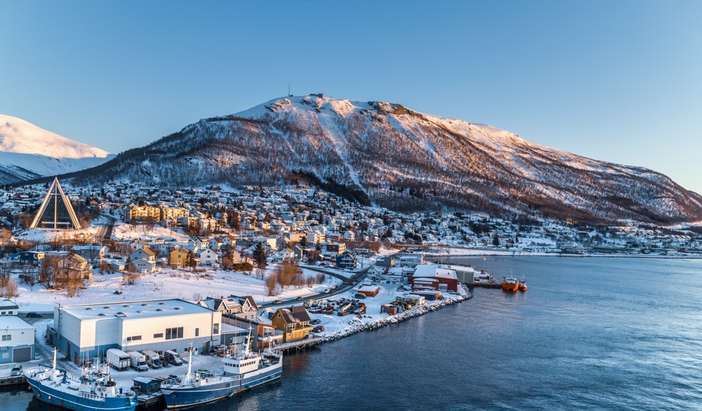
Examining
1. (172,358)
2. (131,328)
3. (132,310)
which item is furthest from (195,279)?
(172,358)

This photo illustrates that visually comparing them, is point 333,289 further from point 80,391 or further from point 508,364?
point 80,391

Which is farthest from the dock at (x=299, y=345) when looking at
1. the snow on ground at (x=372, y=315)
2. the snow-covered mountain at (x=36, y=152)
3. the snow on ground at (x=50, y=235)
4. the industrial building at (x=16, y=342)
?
the snow-covered mountain at (x=36, y=152)

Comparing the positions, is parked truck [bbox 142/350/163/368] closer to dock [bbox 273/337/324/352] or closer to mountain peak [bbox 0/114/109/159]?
dock [bbox 273/337/324/352]

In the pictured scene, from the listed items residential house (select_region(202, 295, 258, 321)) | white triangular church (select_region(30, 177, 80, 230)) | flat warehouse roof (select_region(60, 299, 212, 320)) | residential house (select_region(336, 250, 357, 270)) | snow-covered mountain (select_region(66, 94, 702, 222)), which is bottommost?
residential house (select_region(202, 295, 258, 321))

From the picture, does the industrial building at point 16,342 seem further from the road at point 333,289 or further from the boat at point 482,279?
the boat at point 482,279

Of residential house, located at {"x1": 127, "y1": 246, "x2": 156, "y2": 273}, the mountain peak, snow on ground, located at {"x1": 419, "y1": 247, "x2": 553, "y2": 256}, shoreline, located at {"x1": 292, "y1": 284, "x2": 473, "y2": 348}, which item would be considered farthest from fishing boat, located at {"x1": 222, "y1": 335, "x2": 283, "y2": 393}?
the mountain peak

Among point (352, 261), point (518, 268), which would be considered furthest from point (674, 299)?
point (352, 261)
